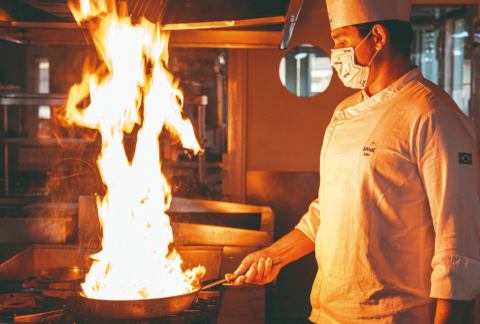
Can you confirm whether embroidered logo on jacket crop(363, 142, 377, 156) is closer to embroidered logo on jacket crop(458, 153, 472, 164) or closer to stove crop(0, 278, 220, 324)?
embroidered logo on jacket crop(458, 153, 472, 164)

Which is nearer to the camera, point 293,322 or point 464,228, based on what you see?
point 464,228

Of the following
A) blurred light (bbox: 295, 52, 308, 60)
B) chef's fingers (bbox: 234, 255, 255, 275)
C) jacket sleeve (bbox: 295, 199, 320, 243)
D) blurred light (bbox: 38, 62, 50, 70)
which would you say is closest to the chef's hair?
jacket sleeve (bbox: 295, 199, 320, 243)

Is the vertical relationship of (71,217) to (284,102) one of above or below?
below

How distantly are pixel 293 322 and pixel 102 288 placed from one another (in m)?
2.20

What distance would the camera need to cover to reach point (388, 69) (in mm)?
1523

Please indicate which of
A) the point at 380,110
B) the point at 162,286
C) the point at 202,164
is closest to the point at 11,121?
the point at 202,164

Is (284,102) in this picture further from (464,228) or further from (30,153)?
(30,153)

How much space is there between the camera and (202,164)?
4.12 metres

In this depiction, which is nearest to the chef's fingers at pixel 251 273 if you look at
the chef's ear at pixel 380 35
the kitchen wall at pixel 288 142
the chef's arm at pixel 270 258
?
the chef's arm at pixel 270 258

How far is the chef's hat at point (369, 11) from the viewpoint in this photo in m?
1.53

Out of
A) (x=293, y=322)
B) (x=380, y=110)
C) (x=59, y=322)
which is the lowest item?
(x=293, y=322)

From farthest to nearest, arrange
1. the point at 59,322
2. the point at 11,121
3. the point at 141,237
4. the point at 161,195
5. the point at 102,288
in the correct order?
1. the point at 11,121
2. the point at 161,195
3. the point at 141,237
4. the point at 102,288
5. the point at 59,322

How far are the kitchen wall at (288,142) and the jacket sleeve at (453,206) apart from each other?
240cm

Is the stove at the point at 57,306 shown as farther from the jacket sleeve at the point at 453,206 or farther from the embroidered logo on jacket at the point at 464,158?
the embroidered logo on jacket at the point at 464,158
